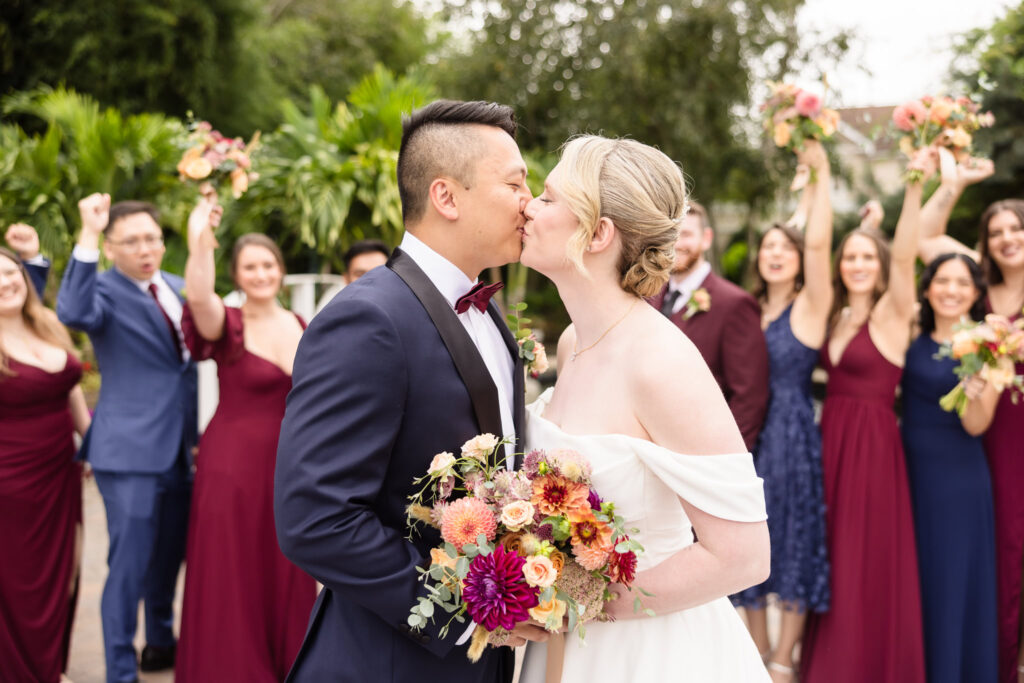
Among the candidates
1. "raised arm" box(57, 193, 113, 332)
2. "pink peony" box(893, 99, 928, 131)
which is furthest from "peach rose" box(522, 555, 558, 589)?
"pink peony" box(893, 99, 928, 131)

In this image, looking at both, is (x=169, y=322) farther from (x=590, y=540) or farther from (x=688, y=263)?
(x=590, y=540)

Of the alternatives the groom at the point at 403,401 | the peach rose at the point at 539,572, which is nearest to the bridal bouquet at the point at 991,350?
the groom at the point at 403,401

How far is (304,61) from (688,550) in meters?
21.4

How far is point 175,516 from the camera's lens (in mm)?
4812

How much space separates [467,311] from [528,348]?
13.2 inches

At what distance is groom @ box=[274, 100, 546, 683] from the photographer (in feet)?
5.93

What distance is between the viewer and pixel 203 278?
13.9 ft

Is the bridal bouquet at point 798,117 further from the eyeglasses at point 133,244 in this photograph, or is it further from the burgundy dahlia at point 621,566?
the eyeglasses at point 133,244

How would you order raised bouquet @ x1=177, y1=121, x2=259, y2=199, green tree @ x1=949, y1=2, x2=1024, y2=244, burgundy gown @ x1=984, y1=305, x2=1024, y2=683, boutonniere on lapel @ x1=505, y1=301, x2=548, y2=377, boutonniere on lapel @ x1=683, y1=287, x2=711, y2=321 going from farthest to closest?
green tree @ x1=949, y1=2, x2=1024, y2=244 < boutonniere on lapel @ x1=683, y1=287, x2=711, y2=321 < raised bouquet @ x1=177, y1=121, x2=259, y2=199 < burgundy gown @ x1=984, y1=305, x2=1024, y2=683 < boutonniere on lapel @ x1=505, y1=301, x2=548, y2=377

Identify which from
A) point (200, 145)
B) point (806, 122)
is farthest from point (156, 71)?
point (806, 122)

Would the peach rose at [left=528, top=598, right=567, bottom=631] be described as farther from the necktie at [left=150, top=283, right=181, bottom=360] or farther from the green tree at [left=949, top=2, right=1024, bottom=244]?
the green tree at [left=949, top=2, right=1024, bottom=244]

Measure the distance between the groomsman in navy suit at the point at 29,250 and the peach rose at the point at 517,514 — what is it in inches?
157

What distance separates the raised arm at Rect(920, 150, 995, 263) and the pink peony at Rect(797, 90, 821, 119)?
0.71 meters

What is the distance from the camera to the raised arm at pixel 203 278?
166 inches
